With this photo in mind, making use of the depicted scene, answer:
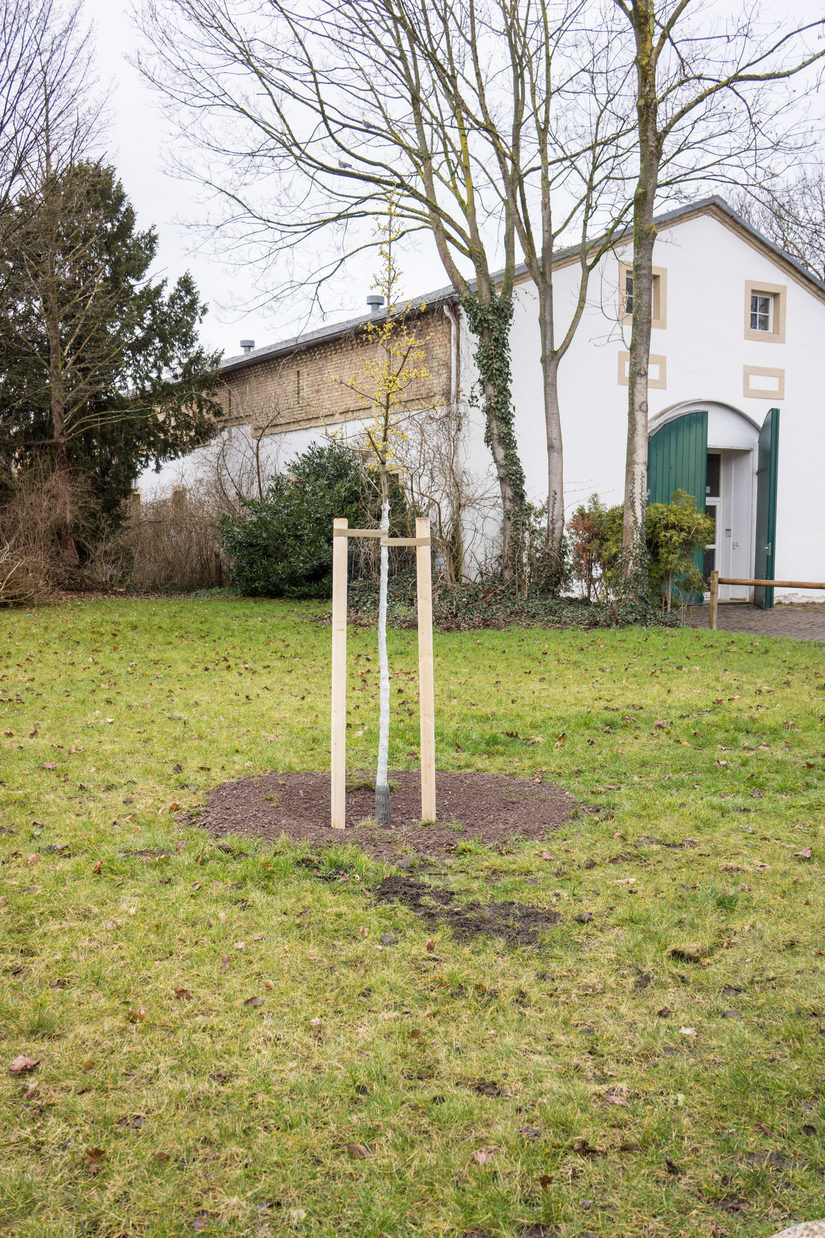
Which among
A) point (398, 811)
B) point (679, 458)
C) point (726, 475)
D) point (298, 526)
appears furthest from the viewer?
point (726, 475)

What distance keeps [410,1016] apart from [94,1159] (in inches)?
45.1

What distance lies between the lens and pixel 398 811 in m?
5.62

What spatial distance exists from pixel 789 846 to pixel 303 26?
14.2 meters

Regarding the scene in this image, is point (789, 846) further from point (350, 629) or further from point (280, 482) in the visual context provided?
point (280, 482)

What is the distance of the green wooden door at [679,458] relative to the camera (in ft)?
60.4

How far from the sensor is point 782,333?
2006 cm

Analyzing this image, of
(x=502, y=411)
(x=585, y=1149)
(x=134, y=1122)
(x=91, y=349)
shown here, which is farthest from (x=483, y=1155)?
(x=91, y=349)

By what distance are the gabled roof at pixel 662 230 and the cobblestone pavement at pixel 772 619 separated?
277 inches

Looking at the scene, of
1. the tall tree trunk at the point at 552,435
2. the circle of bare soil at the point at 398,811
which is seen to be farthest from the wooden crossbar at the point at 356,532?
the tall tree trunk at the point at 552,435

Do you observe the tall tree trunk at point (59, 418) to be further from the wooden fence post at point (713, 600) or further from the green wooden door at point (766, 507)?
the green wooden door at point (766, 507)

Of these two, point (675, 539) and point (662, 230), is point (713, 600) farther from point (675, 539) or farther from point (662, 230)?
point (662, 230)

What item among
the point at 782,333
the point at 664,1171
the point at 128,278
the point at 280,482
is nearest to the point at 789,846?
the point at 664,1171

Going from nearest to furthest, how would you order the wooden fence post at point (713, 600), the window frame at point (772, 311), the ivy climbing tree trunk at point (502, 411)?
the wooden fence post at point (713, 600), the ivy climbing tree trunk at point (502, 411), the window frame at point (772, 311)

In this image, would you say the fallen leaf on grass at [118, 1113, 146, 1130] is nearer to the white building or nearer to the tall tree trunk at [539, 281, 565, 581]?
the tall tree trunk at [539, 281, 565, 581]
